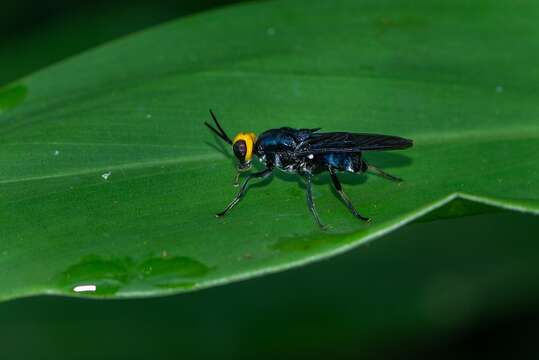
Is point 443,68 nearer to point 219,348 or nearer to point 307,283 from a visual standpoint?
point 307,283

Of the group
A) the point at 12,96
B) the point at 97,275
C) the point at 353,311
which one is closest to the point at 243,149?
the point at 97,275

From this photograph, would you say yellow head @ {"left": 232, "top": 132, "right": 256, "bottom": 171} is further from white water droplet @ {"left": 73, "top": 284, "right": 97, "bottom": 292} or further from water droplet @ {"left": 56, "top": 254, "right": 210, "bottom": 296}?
white water droplet @ {"left": 73, "top": 284, "right": 97, "bottom": 292}

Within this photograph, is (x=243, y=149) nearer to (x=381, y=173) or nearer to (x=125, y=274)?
(x=381, y=173)

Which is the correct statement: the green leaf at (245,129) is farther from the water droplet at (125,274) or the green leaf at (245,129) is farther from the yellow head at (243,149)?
the yellow head at (243,149)

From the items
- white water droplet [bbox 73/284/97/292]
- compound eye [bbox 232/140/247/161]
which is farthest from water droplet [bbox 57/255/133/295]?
compound eye [bbox 232/140/247/161]

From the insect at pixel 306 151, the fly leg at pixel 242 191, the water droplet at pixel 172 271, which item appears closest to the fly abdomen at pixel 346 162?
the insect at pixel 306 151
